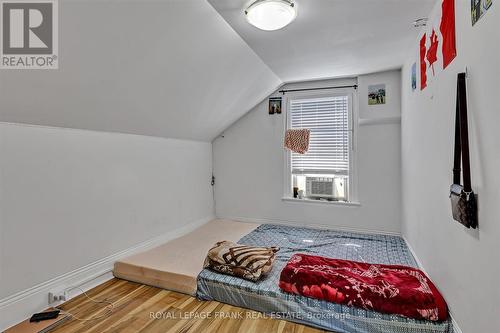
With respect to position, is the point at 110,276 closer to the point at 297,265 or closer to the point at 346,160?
the point at 297,265

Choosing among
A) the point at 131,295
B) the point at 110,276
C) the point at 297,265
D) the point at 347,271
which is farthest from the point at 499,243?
the point at 110,276

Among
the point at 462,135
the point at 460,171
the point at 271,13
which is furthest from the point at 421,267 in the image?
the point at 271,13

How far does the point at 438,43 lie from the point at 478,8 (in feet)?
2.08

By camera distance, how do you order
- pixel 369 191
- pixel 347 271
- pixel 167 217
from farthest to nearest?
pixel 369 191
pixel 167 217
pixel 347 271

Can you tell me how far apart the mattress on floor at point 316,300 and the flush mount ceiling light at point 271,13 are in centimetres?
208

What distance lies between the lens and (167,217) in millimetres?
3227

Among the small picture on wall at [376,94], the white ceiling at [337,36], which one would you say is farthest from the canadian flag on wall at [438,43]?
the small picture on wall at [376,94]

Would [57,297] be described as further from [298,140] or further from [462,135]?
[298,140]

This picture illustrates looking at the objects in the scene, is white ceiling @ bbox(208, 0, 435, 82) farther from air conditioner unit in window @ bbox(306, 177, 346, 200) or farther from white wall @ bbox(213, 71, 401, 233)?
air conditioner unit in window @ bbox(306, 177, 346, 200)

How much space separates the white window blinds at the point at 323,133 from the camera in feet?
11.8

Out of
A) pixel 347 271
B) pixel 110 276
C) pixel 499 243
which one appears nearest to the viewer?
pixel 499 243

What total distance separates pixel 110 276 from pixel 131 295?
447mm

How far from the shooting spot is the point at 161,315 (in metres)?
1.89

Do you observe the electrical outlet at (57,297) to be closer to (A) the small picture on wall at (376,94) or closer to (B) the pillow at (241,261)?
(B) the pillow at (241,261)
